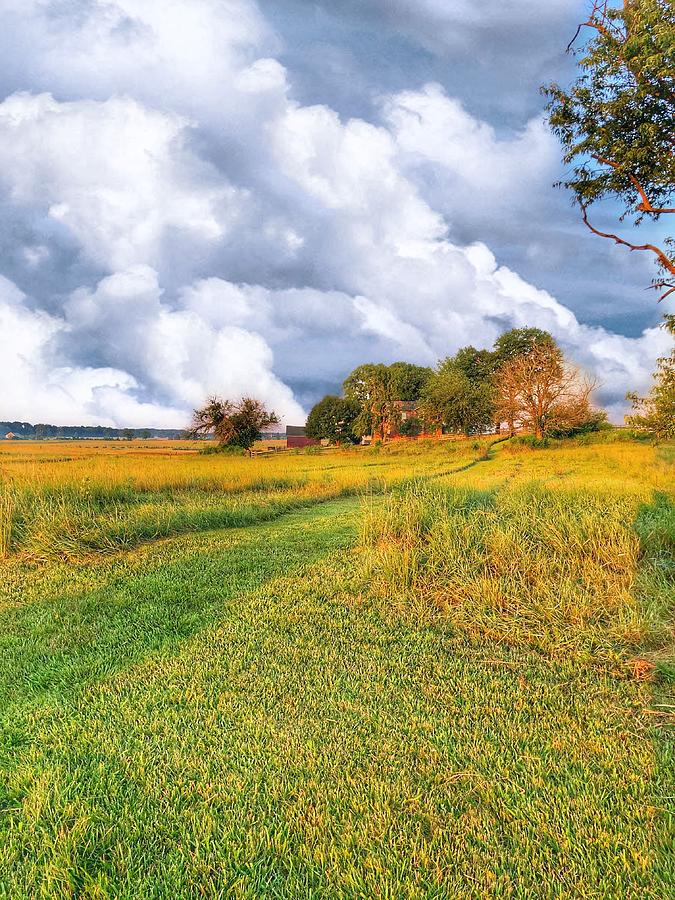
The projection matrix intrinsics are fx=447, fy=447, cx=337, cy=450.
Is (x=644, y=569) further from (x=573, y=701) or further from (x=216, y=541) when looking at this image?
(x=216, y=541)

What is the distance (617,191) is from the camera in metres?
10.8

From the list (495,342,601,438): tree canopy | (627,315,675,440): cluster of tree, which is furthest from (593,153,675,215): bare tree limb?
(495,342,601,438): tree canopy

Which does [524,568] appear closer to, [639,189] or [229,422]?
[639,189]

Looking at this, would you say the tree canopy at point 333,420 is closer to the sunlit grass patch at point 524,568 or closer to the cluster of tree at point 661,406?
the cluster of tree at point 661,406

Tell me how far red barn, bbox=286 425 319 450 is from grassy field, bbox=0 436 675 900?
55.6 m

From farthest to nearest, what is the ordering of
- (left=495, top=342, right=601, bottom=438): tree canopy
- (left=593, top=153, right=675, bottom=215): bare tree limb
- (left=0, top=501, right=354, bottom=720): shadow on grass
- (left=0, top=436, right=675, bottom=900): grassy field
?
(left=495, top=342, right=601, bottom=438): tree canopy
(left=593, top=153, right=675, bottom=215): bare tree limb
(left=0, top=501, right=354, bottom=720): shadow on grass
(left=0, top=436, right=675, bottom=900): grassy field

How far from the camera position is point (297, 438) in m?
63.4

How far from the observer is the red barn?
61.8 m

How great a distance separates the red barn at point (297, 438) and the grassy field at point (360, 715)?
55.6 meters

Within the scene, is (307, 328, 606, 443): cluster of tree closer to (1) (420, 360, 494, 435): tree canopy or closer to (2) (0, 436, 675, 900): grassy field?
(1) (420, 360, 494, 435): tree canopy

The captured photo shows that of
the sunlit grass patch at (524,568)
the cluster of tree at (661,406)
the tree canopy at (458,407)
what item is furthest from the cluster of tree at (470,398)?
the sunlit grass patch at (524,568)

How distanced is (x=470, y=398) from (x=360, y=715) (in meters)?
39.1

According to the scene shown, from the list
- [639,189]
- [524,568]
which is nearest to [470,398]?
[639,189]

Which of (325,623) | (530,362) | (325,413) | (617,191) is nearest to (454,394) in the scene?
(530,362)
